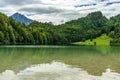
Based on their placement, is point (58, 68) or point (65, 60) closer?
point (58, 68)

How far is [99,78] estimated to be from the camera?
23.4 meters

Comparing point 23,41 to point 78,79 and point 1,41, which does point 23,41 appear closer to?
point 1,41

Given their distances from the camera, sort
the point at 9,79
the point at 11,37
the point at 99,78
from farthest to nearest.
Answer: the point at 11,37
the point at 99,78
the point at 9,79

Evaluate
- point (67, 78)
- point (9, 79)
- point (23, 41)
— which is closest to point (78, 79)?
point (67, 78)

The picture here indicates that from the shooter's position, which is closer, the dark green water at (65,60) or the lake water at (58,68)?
the lake water at (58,68)

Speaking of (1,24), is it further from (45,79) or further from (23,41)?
(45,79)

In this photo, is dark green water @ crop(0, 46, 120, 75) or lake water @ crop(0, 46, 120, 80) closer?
lake water @ crop(0, 46, 120, 80)

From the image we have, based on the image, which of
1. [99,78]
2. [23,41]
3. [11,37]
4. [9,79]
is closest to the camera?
[9,79]

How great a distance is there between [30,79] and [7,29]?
145 m

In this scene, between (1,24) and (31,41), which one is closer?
(1,24)

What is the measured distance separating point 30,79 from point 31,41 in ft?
583

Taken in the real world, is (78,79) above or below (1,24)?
below

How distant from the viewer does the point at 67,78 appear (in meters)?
23.4

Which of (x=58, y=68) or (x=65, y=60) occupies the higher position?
(x=58, y=68)
